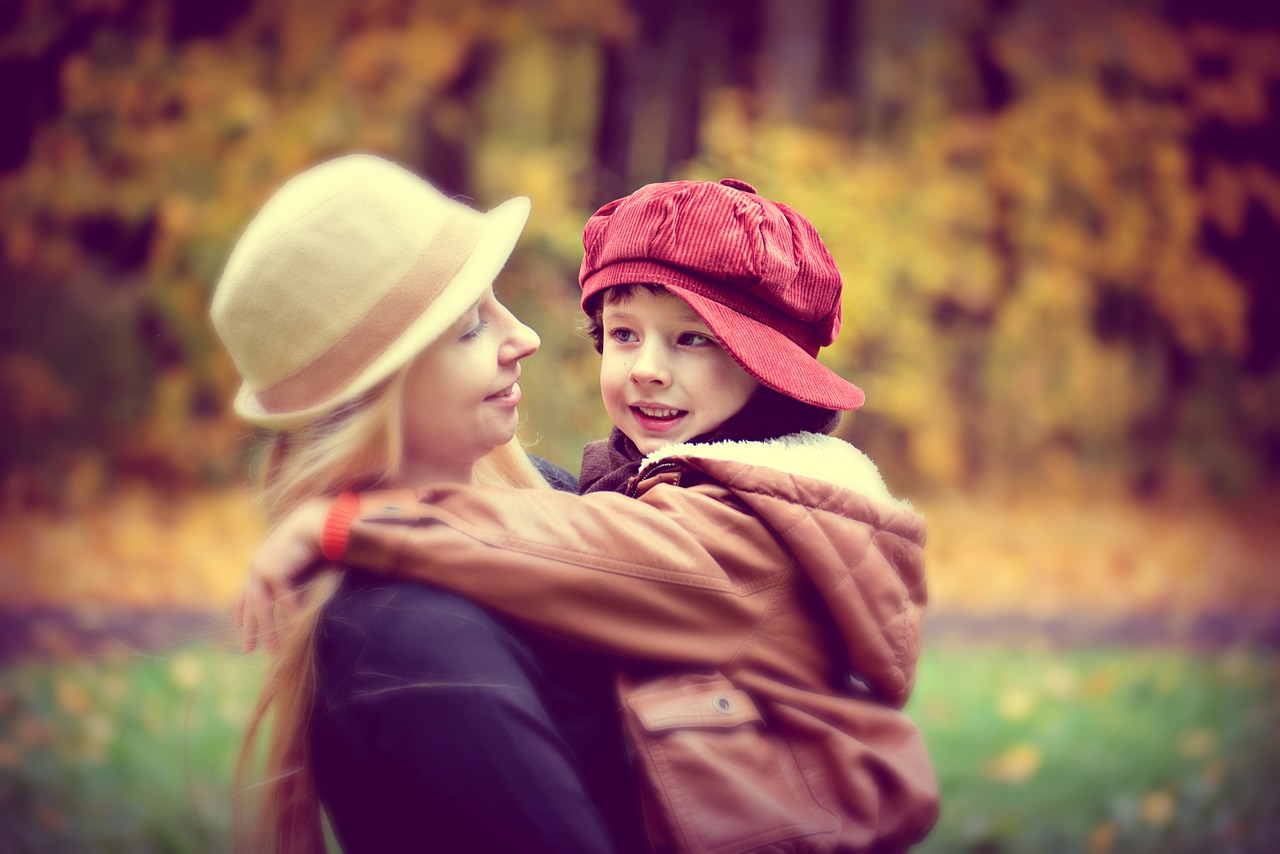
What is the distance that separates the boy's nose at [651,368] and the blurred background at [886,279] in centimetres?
300

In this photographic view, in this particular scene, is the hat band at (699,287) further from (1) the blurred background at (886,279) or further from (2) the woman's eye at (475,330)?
(1) the blurred background at (886,279)

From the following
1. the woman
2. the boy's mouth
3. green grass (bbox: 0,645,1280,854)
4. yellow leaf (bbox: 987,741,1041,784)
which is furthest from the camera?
yellow leaf (bbox: 987,741,1041,784)

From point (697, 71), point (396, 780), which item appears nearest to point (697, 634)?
point (396, 780)

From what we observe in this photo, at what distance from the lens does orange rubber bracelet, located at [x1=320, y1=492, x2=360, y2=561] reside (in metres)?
1.54

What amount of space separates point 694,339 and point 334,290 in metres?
0.59

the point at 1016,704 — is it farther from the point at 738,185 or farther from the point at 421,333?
the point at 421,333

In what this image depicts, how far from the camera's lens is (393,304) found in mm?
1721

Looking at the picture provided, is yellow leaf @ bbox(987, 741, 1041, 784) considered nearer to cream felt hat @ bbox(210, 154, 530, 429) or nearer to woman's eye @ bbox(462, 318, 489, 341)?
woman's eye @ bbox(462, 318, 489, 341)

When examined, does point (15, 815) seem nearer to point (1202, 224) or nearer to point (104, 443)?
point (104, 443)

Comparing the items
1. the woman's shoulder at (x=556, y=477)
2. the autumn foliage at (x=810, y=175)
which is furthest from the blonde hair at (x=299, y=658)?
the autumn foliage at (x=810, y=175)

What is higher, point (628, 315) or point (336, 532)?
point (628, 315)

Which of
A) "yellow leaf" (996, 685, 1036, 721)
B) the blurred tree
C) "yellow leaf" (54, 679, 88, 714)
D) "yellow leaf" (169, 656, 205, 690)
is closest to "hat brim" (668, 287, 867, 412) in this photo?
the blurred tree

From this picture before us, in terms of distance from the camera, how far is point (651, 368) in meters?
1.93

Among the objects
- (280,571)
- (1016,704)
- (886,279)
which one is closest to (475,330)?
(280,571)
